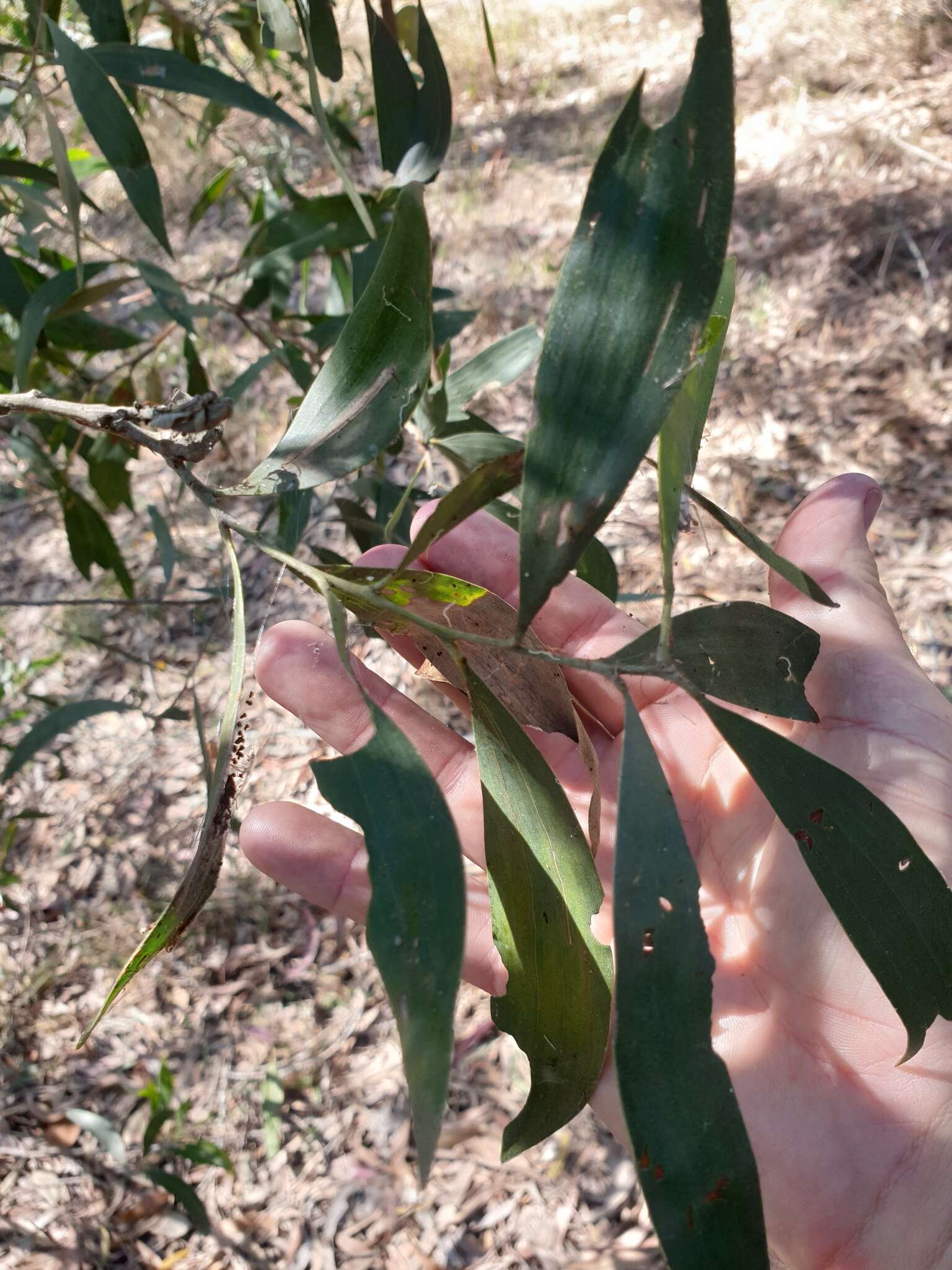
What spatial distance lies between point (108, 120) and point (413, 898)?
0.92m

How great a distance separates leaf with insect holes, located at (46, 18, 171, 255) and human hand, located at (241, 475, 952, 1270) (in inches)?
19.7

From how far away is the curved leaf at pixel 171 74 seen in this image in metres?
1.10

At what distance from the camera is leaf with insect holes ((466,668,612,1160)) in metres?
0.72

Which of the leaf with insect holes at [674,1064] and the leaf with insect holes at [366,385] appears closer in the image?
the leaf with insect holes at [674,1064]

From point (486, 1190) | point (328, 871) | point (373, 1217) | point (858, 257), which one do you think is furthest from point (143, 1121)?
point (858, 257)

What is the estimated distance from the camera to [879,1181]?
2.95 feet

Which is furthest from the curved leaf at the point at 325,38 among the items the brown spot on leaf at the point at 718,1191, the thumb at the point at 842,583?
the brown spot on leaf at the point at 718,1191

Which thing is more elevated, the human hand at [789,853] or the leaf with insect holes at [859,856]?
the leaf with insect holes at [859,856]

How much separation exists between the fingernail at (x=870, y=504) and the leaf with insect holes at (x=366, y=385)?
2.06ft

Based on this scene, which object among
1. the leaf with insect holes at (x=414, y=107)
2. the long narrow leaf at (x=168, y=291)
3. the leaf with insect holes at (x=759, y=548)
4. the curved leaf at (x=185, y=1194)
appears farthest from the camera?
the curved leaf at (x=185, y=1194)

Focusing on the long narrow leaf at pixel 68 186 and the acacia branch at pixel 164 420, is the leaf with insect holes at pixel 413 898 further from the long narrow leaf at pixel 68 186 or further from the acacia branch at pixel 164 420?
the long narrow leaf at pixel 68 186

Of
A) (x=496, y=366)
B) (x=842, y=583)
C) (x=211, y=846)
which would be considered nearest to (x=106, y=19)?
(x=496, y=366)

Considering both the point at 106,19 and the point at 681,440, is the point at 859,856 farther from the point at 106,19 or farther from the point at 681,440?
the point at 106,19

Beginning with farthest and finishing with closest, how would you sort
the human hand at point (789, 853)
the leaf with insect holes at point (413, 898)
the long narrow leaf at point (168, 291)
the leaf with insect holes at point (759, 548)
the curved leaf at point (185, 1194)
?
1. the curved leaf at point (185, 1194)
2. the long narrow leaf at point (168, 291)
3. the human hand at point (789, 853)
4. the leaf with insect holes at point (759, 548)
5. the leaf with insect holes at point (413, 898)
